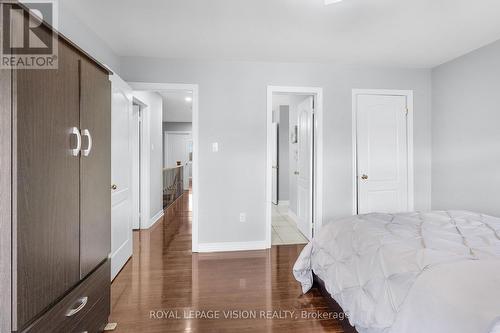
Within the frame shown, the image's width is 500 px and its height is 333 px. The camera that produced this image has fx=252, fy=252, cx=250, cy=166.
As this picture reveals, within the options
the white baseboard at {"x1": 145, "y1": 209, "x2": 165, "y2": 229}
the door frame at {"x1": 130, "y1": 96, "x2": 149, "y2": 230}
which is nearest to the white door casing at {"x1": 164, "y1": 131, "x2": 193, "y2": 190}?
the white baseboard at {"x1": 145, "y1": 209, "x2": 165, "y2": 229}

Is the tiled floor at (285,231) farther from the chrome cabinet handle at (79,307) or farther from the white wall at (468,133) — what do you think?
the chrome cabinet handle at (79,307)

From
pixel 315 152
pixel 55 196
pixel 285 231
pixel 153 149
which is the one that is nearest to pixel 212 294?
pixel 55 196

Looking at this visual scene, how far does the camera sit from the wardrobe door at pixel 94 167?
1.33 m

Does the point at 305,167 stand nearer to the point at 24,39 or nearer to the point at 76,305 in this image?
the point at 76,305

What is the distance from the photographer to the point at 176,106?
668cm

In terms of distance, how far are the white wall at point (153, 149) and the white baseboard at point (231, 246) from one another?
4.86 feet

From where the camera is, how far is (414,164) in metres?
3.61

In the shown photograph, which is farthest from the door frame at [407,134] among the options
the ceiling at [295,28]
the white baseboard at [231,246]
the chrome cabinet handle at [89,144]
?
the chrome cabinet handle at [89,144]

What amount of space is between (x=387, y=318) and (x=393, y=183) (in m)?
2.77

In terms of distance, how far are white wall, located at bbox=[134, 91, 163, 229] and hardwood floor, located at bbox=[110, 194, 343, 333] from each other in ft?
3.72

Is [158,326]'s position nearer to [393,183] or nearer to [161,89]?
[161,89]

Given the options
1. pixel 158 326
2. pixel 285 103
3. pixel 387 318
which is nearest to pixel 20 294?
pixel 158 326

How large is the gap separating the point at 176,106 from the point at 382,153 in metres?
5.12

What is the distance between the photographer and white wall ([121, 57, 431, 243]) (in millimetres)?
3264
